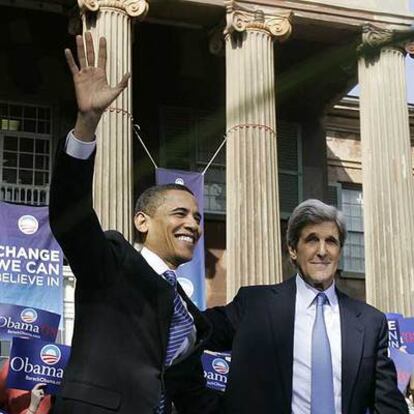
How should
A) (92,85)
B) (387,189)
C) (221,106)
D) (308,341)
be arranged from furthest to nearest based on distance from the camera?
(387,189) → (221,106) → (308,341) → (92,85)

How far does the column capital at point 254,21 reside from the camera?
17.6 metres

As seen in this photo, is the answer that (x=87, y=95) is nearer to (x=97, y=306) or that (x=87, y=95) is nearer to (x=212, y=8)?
(x=97, y=306)

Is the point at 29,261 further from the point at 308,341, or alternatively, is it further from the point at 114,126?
the point at 308,341

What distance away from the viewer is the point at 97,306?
3.42m

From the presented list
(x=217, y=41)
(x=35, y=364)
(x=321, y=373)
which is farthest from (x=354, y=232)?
(x=321, y=373)

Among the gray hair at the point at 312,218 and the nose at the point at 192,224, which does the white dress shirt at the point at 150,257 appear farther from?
the gray hair at the point at 312,218

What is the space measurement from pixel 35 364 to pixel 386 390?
6.33 meters

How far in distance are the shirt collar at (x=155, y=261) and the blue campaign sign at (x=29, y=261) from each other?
10.9 m

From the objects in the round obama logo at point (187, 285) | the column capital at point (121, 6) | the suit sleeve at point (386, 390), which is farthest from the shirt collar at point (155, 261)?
the column capital at point (121, 6)

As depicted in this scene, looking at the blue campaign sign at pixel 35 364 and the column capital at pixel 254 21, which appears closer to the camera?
the blue campaign sign at pixel 35 364

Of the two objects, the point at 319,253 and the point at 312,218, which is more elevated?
the point at 312,218

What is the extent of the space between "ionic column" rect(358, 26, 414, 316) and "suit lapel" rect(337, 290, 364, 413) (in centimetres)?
1297

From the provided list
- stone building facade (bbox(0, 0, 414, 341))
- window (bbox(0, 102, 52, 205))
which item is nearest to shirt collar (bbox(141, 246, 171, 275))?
stone building facade (bbox(0, 0, 414, 341))

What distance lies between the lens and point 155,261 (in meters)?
3.81
